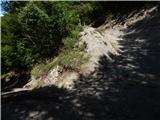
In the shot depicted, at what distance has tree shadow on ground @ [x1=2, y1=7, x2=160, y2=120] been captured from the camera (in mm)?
7488

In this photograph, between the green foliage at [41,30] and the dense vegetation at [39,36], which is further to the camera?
the green foliage at [41,30]

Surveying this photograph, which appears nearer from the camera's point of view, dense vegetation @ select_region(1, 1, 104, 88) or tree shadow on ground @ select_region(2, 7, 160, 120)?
tree shadow on ground @ select_region(2, 7, 160, 120)

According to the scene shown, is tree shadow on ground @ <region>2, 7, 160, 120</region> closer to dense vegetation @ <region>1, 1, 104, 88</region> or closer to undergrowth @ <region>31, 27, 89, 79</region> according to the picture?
undergrowth @ <region>31, 27, 89, 79</region>

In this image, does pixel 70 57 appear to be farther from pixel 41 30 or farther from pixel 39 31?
pixel 39 31

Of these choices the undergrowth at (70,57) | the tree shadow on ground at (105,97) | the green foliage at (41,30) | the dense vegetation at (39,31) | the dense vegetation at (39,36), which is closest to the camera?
the tree shadow on ground at (105,97)

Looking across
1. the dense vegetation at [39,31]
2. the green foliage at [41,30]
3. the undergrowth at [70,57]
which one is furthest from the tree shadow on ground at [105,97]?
the green foliage at [41,30]

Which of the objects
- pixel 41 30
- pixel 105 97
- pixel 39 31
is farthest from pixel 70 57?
pixel 39 31

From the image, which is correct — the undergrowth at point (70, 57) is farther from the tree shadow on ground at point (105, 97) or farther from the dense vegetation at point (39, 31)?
the tree shadow on ground at point (105, 97)

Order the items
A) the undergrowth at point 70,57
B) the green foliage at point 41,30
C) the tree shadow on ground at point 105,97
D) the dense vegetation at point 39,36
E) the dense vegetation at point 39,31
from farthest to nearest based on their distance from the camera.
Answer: the dense vegetation at point 39,31 < the green foliage at point 41,30 < the dense vegetation at point 39,36 < the undergrowth at point 70,57 < the tree shadow on ground at point 105,97

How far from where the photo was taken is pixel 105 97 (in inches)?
344

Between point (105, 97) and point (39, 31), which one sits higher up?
point (39, 31)

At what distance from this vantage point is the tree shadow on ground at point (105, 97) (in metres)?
7.49

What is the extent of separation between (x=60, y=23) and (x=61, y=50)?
1.63m

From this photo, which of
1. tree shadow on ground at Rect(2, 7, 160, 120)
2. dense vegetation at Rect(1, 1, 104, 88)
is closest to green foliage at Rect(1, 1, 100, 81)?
dense vegetation at Rect(1, 1, 104, 88)
